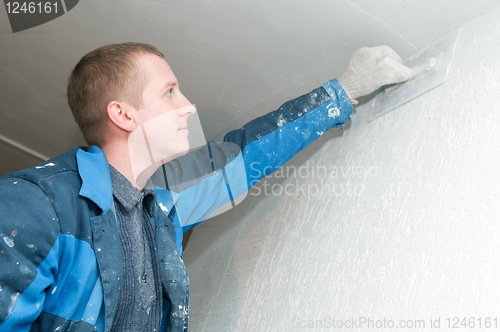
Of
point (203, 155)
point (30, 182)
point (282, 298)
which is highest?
point (30, 182)

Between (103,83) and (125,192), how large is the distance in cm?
35

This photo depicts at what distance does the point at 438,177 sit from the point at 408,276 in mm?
237

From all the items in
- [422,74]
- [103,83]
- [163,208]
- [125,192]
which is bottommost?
[163,208]

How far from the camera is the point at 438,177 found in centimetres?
90

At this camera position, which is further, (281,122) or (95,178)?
(281,122)

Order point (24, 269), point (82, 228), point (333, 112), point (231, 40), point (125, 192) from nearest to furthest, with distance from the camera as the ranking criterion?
point (24, 269), point (82, 228), point (125, 192), point (333, 112), point (231, 40)

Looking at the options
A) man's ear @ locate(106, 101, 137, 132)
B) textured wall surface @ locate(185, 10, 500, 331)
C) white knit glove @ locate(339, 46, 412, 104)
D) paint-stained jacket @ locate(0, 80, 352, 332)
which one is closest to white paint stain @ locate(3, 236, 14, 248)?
paint-stained jacket @ locate(0, 80, 352, 332)

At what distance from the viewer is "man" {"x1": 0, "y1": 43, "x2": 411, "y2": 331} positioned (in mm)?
837

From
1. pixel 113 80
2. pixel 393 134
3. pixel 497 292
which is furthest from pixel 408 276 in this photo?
pixel 113 80

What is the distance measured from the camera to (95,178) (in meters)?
1.02

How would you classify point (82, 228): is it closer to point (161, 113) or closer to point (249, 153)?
point (161, 113)

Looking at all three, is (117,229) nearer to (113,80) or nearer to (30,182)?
(30,182)

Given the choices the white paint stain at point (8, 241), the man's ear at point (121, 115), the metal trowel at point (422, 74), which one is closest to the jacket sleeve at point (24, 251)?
the white paint stain at point (8, 241)

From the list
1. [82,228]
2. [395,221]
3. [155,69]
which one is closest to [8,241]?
[82,228]
